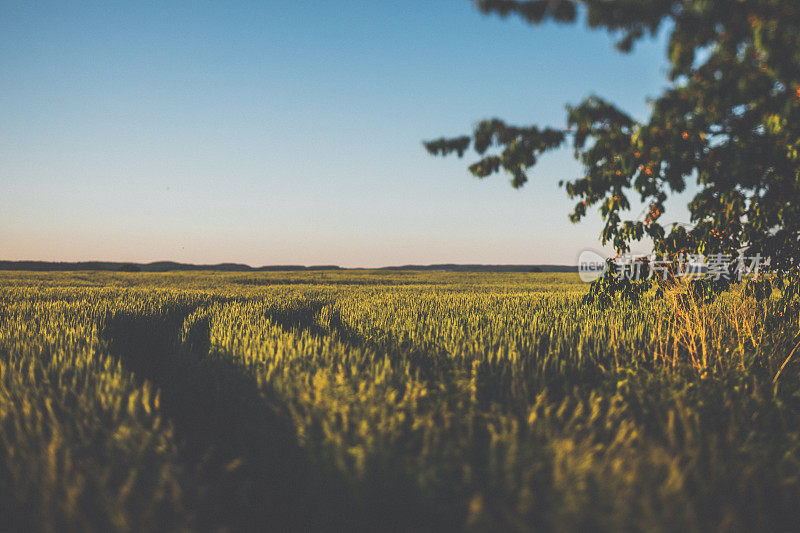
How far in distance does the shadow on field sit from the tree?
96.9 inches

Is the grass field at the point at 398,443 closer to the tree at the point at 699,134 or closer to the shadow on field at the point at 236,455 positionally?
the shadow on field at the point at 236,455

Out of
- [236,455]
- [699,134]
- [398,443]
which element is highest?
[699,134]

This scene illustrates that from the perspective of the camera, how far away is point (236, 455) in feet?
9.19

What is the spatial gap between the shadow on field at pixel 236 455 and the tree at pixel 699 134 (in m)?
2.46

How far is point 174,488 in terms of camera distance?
1945mm

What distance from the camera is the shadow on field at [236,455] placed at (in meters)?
2.14

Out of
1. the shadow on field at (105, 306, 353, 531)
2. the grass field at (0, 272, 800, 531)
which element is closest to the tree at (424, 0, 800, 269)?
the grass field at (0, 272, 800, 531)

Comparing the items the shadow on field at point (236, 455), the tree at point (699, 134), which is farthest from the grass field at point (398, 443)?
the tree at point (699, 134)

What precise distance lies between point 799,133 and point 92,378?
5.67 m

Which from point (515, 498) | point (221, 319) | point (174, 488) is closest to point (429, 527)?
point (515, 498)

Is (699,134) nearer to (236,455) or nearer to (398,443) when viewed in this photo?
(398,443)

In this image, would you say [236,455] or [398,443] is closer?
[398,443]

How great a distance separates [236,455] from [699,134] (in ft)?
12.8

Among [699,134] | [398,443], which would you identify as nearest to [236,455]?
[398,443]
